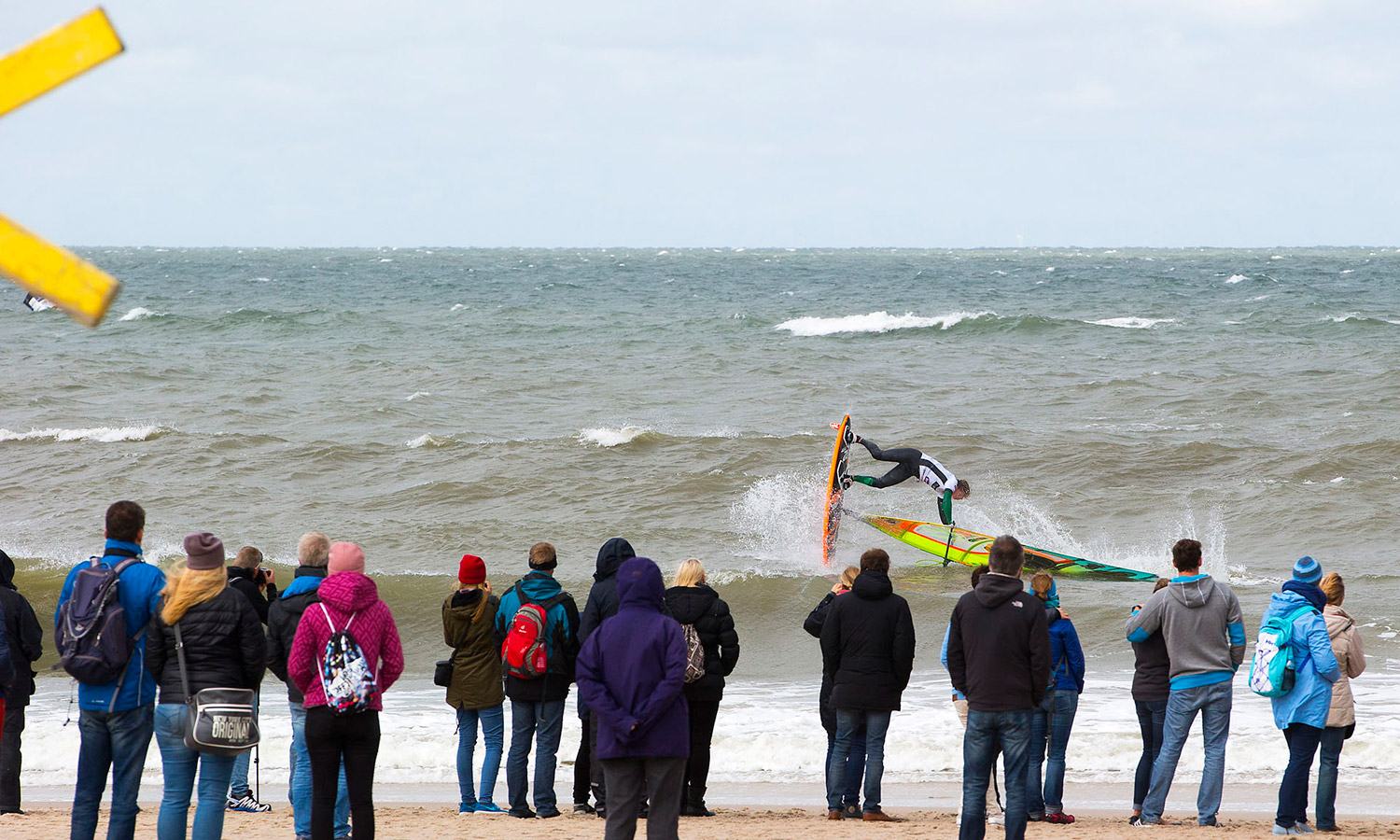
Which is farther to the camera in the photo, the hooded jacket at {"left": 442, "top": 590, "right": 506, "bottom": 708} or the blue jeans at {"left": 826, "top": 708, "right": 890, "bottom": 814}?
the hooded jacket at {"left": 442, "top": 590, "right": 506, "bottom": 708}

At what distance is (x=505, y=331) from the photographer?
4400 cm

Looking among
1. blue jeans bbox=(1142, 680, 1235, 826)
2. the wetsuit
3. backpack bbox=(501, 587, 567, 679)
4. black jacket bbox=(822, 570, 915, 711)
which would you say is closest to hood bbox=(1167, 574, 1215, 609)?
blue jeans bbox=(1142, 680, 1235, 826)

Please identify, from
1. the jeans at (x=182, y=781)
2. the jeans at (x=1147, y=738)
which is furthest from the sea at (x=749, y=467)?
the jeans at (x=182, y=781)

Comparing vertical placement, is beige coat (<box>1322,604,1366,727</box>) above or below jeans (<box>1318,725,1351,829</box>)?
above

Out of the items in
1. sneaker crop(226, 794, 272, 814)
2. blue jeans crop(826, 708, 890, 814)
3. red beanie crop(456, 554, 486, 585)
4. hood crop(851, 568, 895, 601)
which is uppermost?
hood crop(851, 568, 895, 601)

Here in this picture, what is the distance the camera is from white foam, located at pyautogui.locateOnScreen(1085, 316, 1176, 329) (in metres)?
42.4

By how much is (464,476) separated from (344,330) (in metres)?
26.6

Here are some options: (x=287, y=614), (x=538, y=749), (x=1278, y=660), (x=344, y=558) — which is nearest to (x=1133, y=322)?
(x=1278, y=660)

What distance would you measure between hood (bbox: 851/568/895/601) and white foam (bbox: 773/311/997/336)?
122 ft

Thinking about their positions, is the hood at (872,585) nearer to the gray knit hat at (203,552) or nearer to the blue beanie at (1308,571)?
the blue beanie at (1308,571)

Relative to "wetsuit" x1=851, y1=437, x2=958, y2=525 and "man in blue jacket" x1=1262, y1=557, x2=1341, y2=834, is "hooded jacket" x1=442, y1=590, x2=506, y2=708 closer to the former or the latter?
Result: "man in blue jacket" x1=1262, y1=557, x2=1341, y2=834

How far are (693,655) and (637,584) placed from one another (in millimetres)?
1503

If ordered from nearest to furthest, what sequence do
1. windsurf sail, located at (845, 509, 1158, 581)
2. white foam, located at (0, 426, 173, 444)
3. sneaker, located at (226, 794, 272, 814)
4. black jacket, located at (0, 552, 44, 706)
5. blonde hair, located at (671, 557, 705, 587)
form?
black jacket, located at (0, 552, 44, 706)
blonde hair, located at (671, 557, 705, 587)
sneaker, located at (226, 794, 272, 814)
windsurf sail, located at (845, 509, 1158, 581)
white foam, located at (0, 426, 173, 444)
